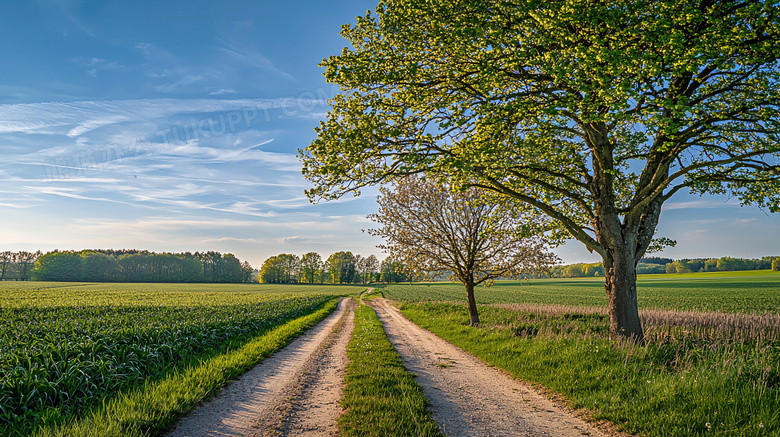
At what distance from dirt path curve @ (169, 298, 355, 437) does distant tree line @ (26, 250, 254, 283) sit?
14938 centimetres

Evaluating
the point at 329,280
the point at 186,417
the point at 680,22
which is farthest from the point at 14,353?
the point at 329,280

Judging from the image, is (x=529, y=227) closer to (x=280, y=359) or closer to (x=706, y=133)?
(x=706, y=133)

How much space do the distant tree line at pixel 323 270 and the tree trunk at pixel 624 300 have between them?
122476 millimetres

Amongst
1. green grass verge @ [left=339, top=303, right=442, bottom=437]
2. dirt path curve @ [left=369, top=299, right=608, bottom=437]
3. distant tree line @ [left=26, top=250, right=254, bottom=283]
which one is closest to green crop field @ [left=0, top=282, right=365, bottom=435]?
green grass verge @ [left=339, top=303, right=442, bottom=437]

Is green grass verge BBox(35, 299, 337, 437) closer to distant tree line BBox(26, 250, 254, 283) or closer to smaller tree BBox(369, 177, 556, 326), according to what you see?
smaller tree BBox(369, 177, 556, 326)

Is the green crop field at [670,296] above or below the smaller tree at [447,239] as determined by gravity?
below

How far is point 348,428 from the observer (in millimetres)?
5039

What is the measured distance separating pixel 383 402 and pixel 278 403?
2.05 meters

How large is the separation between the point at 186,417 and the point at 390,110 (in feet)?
31.8

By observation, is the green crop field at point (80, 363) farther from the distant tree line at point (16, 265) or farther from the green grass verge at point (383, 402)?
the distant tree line at point (16, 265)

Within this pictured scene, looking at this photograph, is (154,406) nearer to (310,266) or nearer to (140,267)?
(310,266)

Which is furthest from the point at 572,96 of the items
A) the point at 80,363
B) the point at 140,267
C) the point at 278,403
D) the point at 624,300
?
the point at 140,267

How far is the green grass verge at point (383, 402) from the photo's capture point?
491cm

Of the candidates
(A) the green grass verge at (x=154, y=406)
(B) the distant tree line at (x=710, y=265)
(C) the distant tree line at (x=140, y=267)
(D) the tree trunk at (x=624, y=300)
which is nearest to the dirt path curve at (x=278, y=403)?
(A) the green grass verge at (x=154, y=406)
